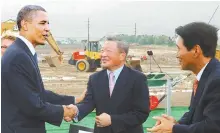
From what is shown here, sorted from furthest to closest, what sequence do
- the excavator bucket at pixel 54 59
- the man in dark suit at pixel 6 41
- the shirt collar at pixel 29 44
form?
the excavator bucket at pixel 54 59
the man in dark suit at pixel 6 41
the shirt collar at pixel 29 44

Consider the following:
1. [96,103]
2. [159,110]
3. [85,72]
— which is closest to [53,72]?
[85,72]

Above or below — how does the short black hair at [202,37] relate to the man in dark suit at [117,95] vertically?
above

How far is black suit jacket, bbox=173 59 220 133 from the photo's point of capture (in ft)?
6.24

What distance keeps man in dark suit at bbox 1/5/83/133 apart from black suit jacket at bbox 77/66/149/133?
0.60 meters

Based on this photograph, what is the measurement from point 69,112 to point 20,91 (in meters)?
0.55

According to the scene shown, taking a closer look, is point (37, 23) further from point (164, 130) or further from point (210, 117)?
point (210, 117)

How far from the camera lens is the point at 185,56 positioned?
2119 mm

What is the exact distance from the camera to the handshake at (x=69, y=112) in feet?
8.65

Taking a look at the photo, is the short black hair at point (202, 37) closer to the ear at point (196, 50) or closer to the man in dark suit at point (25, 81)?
the ear at point (196, 50)

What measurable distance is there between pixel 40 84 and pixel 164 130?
2.73ft

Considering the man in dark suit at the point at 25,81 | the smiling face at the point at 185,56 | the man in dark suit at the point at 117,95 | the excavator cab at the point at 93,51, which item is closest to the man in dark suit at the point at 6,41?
the man in dark suit at the point at 117,95

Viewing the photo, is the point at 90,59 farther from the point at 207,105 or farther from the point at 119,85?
the point at 207,105

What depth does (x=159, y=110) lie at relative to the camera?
27.9 ft

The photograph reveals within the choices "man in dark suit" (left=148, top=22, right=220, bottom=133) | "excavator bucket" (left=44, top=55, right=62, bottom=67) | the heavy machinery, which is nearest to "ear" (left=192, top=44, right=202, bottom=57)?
"man in dark suit" (left=148, top=22, right=220, bottom=133)
